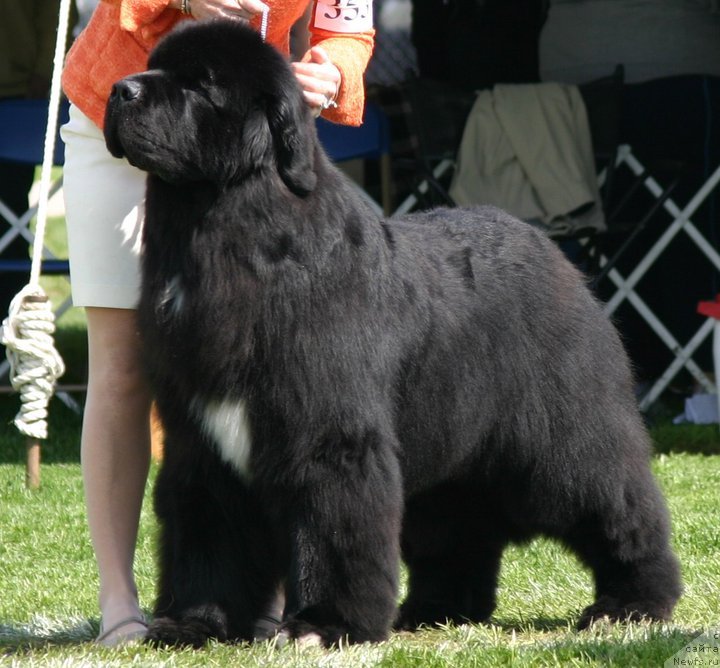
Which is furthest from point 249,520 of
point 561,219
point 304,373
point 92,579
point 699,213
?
point 699,213

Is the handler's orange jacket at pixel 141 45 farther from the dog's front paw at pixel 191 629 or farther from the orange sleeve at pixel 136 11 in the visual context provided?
the dog's front paw at pixel 191 629

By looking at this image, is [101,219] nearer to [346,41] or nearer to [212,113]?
[212,113]

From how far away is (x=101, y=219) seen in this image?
9.48 feet

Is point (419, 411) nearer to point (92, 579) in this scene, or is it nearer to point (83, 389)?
point (92, 579)

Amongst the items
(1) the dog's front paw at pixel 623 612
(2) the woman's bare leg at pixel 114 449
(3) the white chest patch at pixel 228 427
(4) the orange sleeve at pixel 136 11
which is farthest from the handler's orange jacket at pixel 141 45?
(1) the dog's front paw at pixel 623 612

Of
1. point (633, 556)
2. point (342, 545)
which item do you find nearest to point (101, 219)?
point (342, 545)

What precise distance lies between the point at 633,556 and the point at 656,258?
3606mm

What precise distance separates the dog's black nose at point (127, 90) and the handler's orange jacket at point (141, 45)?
263 millimetres

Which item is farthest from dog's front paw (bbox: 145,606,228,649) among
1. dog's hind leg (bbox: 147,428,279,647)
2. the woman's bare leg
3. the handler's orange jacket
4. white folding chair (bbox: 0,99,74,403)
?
white folding chair (bbox: 0,99,74,403)

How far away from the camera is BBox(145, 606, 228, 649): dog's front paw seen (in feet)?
9.11

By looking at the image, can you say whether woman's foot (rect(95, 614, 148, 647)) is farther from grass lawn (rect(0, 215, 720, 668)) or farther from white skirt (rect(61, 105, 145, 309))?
white skirt (rect(61, 105, 145, 309))

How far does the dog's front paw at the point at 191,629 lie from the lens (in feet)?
9.11

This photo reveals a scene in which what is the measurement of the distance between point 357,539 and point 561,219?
3.54 m

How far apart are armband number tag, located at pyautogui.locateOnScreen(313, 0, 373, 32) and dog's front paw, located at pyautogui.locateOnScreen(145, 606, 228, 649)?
4.39 ft
